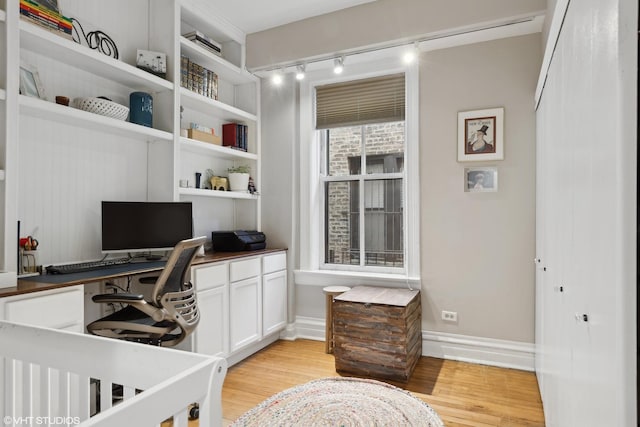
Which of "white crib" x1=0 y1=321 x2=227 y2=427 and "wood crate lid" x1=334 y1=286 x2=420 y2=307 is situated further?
"wood crate lid" x1=334 y1=286 x2=420 y2=307

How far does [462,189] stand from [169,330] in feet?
8.04

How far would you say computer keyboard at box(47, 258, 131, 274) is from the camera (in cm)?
221

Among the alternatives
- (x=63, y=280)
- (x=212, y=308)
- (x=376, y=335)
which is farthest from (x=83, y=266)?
(x=376, y=335)

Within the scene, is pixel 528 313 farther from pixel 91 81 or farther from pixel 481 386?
pixel 91 81

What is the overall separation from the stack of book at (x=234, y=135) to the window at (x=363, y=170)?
0.76m

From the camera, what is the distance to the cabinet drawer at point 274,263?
11.6 ft

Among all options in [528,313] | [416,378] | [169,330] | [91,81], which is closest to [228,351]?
[169,330]

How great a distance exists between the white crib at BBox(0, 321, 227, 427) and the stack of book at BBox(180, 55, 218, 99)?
2507 mm

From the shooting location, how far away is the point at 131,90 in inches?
117

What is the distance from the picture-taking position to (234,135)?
3770 mm

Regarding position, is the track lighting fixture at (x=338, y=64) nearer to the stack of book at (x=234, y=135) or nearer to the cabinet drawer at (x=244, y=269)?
the stack of book at (x=234, y=135)

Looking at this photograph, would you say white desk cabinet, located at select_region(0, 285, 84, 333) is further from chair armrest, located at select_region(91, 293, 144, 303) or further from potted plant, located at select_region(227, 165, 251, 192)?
potted plant, located at select_region(227, 165, 251, 192)

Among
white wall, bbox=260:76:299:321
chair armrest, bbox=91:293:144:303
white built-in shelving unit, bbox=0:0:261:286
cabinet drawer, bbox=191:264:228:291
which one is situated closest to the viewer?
white built-in shelving unit, bbox=0:0:261:286

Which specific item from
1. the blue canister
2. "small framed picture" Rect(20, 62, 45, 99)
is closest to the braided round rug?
the blue canister
